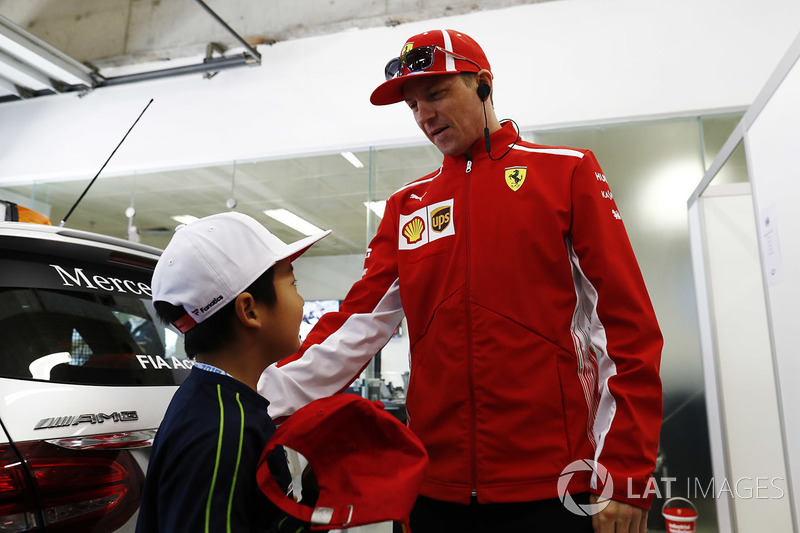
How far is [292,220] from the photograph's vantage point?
16.3 ft

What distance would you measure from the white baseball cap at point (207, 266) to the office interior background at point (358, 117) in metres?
2.90

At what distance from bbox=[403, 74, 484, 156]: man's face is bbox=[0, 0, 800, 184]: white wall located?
2975 mm

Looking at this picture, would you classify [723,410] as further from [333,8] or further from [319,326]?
[333,8]

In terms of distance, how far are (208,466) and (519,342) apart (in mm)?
689

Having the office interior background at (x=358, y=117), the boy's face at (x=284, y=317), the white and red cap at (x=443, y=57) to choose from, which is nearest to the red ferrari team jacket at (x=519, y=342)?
the boy's face at (x=284, y=317)

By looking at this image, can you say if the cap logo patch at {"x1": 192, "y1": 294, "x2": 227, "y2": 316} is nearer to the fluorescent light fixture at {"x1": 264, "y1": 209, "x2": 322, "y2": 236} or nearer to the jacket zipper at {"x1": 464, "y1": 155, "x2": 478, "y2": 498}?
the jacket zipper at {"x1": 464, "y1": 155, "x2": 478, "y2": 498}

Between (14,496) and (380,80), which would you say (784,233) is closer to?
(14,496)

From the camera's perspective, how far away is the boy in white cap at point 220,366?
0.92 m

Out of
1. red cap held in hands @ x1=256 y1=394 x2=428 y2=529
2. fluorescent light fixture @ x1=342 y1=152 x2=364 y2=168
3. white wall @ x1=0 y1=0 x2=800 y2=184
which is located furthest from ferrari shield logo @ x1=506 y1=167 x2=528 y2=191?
fluorescent light fixture @ x1=342 y1=152 x2=364 y2=168

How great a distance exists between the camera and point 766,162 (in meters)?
2.11

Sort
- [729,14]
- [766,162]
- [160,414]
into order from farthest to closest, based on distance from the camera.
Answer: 1. [729,14]
2. [766,162]
3. [160,414]

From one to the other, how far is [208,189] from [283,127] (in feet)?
3.09

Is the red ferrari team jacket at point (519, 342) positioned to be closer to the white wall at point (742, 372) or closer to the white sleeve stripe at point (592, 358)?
the white sleeve stripe at point (592, 358)

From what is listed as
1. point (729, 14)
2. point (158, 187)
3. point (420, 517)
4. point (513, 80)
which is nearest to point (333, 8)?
point (513, 80)
